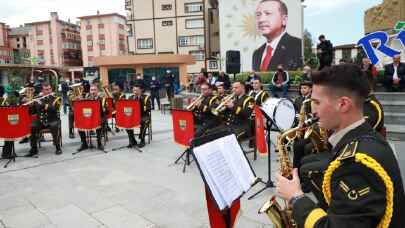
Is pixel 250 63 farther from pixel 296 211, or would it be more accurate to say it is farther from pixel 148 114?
pixel 296 211

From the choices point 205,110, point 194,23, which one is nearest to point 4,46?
point 194,23

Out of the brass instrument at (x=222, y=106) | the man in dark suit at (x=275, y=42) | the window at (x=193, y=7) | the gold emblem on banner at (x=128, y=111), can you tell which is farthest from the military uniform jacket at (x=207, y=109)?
the window at (x=193, y=7)

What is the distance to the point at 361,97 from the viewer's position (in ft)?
5.29

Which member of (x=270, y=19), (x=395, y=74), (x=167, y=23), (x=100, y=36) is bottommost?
(x=395, y=74)

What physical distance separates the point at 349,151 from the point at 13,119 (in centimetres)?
774

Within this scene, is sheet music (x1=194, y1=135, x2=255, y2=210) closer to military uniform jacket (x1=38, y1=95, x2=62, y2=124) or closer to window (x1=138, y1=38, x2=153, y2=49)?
military uniform jacket (x1=38, y1=95, x2=62, y2=124)

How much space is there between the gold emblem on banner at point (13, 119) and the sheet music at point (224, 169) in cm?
646

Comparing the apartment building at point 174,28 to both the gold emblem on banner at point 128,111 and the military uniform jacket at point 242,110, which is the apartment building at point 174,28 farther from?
the military uniform jacket at point 242,110

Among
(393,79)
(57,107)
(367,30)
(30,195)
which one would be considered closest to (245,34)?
(367,30)

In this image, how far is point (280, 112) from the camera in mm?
5453

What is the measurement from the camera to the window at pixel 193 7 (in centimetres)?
4528

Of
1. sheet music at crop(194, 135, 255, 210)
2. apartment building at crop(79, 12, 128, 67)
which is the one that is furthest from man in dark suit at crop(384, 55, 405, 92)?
apartment building at crop(79, 12, 128, 67)

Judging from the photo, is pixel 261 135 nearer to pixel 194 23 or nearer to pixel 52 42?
pixel 194 23

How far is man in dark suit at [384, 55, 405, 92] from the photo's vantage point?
10117 mm
